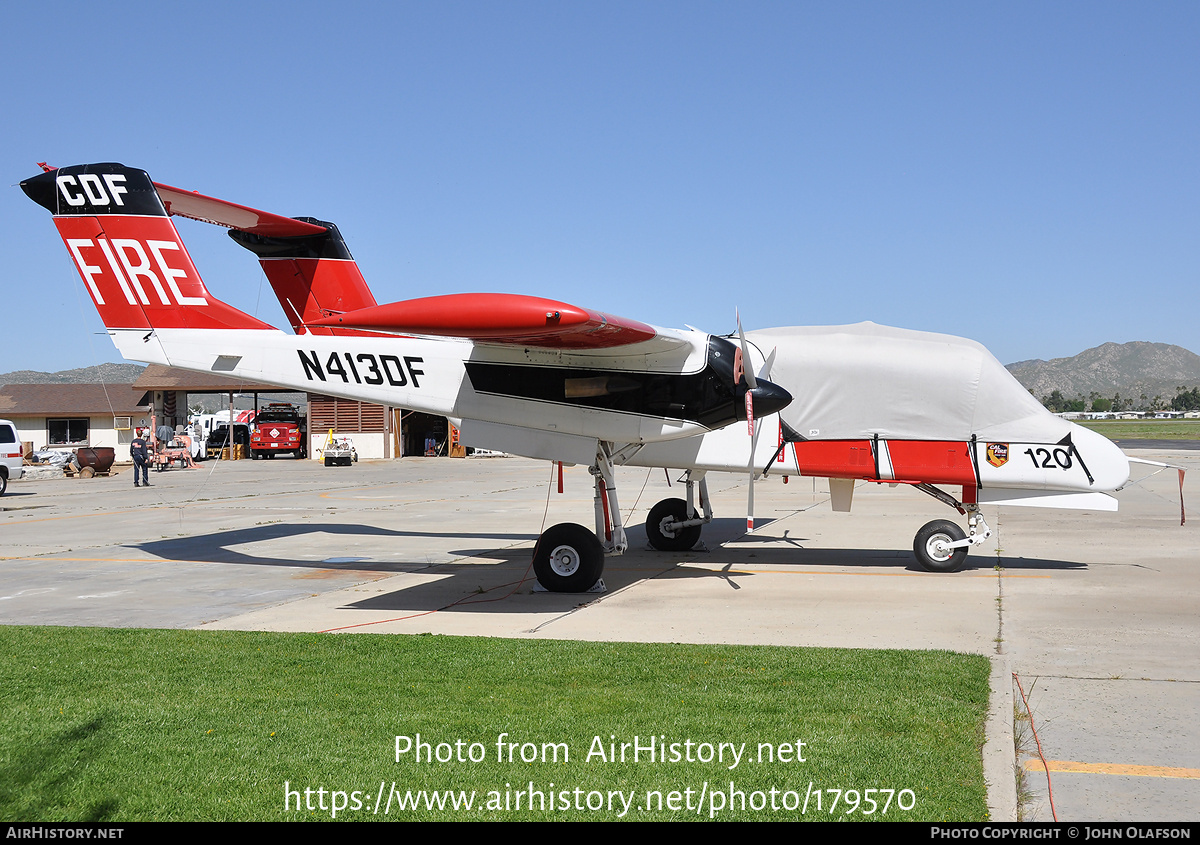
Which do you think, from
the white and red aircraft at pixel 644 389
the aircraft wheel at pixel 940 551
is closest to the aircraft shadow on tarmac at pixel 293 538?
the white and red aircraft at pixel 644 389

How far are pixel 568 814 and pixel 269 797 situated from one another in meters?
1.43

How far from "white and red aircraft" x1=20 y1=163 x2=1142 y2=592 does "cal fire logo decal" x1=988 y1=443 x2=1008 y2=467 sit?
18mm

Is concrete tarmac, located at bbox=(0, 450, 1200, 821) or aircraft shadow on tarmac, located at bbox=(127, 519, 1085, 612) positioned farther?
aircraft shadow on tarmac, located at bbox=(127, 519, 1085, 612)

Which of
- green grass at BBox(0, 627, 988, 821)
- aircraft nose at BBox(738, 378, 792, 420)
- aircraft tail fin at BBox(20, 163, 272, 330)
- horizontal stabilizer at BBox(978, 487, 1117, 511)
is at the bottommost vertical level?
green grass at BBox(0, 627, 988, 821)

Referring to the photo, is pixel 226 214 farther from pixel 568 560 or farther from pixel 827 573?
pixel 827 573

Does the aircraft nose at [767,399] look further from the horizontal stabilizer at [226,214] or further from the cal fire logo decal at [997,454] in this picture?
the horizontal stabilizer at [226,214]

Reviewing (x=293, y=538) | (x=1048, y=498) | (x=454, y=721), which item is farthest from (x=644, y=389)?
(x=293, y=538)

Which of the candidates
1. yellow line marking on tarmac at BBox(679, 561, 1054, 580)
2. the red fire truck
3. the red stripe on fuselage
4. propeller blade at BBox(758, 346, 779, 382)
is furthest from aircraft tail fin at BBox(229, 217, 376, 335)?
the red fire truck

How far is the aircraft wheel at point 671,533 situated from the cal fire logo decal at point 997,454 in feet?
14.3

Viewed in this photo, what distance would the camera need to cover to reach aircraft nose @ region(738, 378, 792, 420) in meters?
10.7

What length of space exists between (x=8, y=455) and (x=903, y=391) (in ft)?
88.2

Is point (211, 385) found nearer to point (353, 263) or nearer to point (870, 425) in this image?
point (353, 263)

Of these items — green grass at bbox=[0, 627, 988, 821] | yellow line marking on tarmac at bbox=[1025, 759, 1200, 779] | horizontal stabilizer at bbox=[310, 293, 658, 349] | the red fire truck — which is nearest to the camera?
green grass at bbox=[0, 627, 988, 821]

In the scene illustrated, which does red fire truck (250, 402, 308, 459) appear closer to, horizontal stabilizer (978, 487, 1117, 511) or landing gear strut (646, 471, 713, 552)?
landing gear strut (646, 471, 713, 552)
